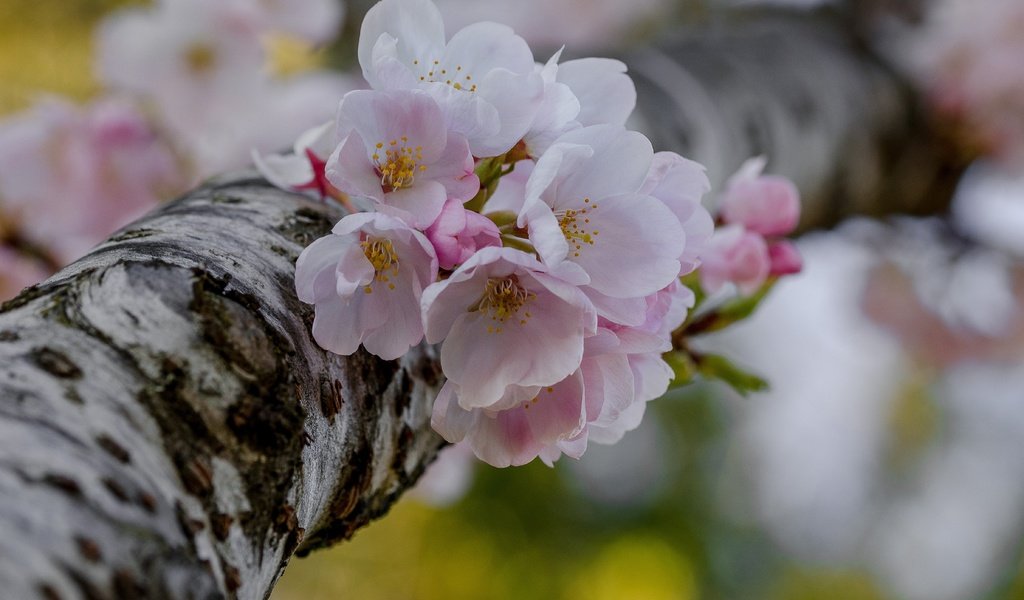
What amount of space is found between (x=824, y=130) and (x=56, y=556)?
996 mm

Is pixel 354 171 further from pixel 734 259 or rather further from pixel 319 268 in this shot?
pixel 734 259

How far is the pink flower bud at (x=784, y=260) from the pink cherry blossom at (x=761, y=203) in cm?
1

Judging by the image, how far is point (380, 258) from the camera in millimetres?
311

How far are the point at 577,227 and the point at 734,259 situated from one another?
16 centimetres

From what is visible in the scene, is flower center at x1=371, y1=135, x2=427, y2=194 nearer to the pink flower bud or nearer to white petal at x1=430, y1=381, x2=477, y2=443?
white petal at x1=430, y1=381, x2=477, y2=443

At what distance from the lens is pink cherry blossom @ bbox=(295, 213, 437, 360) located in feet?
1.00

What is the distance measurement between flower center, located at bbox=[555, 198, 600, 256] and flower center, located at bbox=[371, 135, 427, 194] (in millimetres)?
55

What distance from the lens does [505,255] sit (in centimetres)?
29

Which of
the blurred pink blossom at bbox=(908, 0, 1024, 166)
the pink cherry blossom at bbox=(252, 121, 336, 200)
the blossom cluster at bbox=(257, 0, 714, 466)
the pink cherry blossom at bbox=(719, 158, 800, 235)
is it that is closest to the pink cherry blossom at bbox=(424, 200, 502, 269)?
the blossom cluster at bbox=(257, 0, 714, 466)

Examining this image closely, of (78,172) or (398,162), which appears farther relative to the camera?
(78,172)

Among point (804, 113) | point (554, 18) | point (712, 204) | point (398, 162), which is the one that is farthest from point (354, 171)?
point (554, 18)

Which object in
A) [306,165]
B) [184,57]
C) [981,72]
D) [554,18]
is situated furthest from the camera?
[554,18]

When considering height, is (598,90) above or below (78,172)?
above

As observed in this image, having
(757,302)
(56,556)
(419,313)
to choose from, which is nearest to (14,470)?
(56,556)
